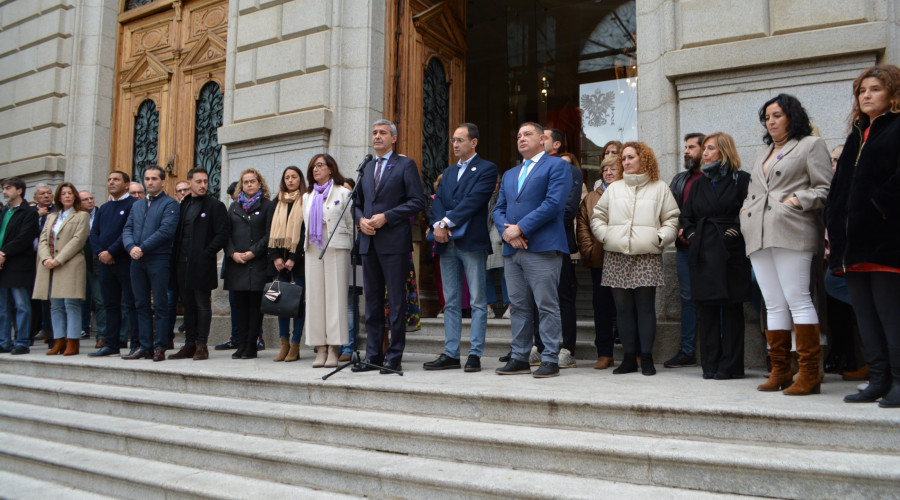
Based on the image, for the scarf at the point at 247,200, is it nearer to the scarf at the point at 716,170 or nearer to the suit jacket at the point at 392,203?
the suit jacket at the point at 392,203

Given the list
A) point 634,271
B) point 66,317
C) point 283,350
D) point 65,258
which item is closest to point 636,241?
point 634,271

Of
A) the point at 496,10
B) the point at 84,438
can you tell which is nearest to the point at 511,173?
the point at 84,438

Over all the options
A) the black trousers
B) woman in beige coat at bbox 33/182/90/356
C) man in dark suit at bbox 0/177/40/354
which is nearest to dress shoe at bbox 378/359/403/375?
the black trousers

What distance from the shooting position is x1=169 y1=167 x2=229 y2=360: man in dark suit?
22.8 ft

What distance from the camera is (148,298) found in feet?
23.6

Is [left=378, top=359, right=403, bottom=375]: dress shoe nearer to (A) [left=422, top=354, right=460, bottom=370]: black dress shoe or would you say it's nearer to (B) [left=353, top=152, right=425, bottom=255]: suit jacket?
(A) [left=422, top=354, right=460, bottom=370]: black dress shoe

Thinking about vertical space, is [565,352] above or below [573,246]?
below

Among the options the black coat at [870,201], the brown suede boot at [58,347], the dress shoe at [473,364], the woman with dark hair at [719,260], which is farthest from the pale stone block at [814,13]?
the brown suede boot at [58,347]

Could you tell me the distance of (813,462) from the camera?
3.09 metres

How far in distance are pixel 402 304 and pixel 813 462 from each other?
341cm

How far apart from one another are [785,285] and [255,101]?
6858 millimetres

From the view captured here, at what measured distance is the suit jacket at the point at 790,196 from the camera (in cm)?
428

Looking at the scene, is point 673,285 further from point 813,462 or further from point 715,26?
point 813,462

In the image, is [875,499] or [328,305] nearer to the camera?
[875,499]
